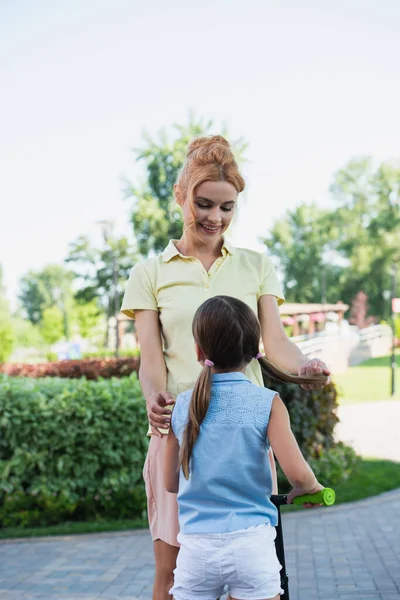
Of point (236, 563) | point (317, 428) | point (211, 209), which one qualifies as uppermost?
point (211, 209)

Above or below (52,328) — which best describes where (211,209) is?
below

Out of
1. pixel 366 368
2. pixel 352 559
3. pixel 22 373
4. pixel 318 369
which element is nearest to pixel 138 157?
pixel 366 368

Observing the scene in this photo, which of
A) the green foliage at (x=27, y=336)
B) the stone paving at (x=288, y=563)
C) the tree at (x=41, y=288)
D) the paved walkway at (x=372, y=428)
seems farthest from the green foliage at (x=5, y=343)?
the tree at (x=41, y=288)

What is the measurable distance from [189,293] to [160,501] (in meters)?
0.69

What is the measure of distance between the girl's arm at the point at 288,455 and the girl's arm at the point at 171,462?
281mm

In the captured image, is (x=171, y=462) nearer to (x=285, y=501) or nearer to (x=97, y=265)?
(x=285, y=501)

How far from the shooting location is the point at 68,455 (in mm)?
6520

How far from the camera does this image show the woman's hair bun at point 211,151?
8.52ft

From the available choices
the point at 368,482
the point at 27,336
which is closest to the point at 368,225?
the point at 27,336

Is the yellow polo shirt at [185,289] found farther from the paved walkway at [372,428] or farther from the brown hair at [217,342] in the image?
the paved walkway at [372,428]

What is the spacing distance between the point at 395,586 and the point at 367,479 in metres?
3.62

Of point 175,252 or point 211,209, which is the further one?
point 175,252

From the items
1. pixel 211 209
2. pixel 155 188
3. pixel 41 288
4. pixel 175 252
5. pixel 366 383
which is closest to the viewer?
pixel 211 209

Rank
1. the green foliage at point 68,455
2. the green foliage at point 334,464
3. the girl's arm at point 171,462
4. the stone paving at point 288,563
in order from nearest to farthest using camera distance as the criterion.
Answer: the girl's arm at point 171,462 → the stone paving at point 288,563 → the green foliage at point 68,455 → the green foliage at point 334,464
